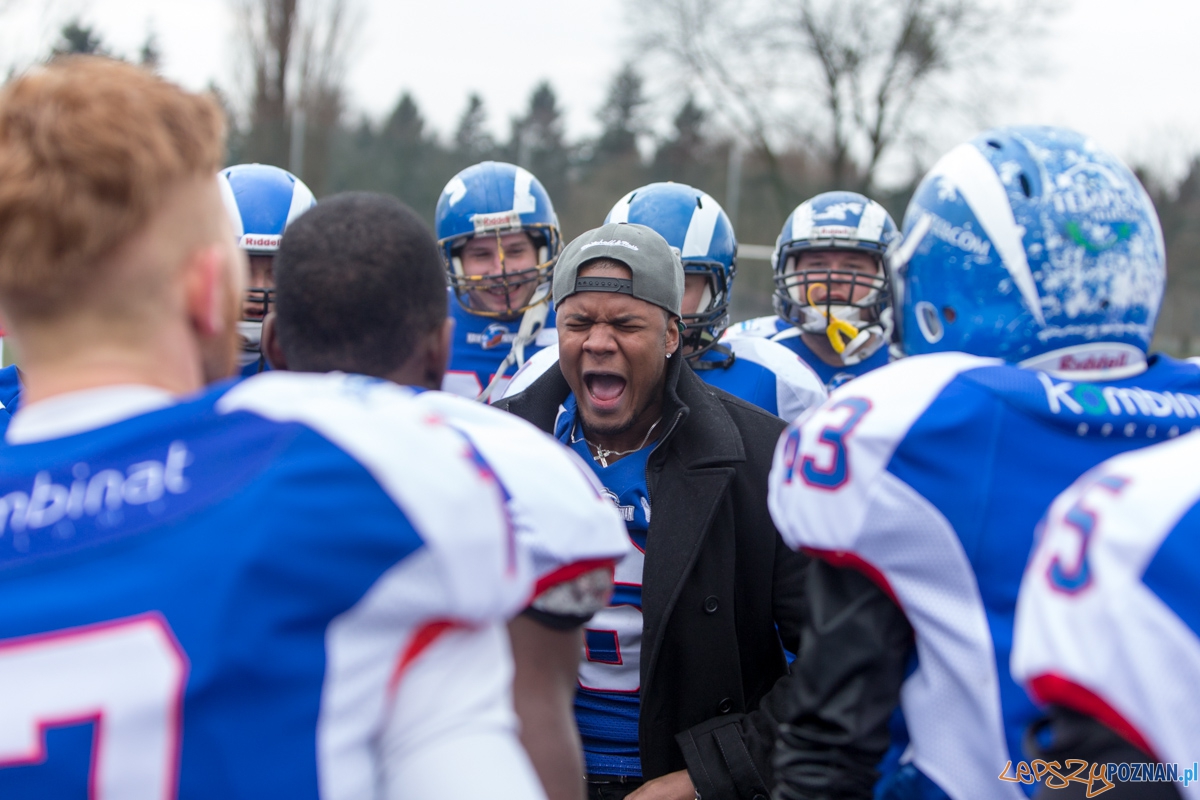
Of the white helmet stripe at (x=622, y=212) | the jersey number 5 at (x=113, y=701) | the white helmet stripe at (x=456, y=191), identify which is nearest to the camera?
the jersey number 5 at (x=113, y=701)

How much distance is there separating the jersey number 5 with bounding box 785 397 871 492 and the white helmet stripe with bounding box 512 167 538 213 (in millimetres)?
3495

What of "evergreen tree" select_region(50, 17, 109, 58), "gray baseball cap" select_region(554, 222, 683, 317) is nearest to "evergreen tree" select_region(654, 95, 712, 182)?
"evergreen tree" select_region(50, 17, 109, 58)

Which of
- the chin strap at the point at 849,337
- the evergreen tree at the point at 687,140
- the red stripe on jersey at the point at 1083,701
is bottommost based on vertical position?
the chin strap at the point at 849,337

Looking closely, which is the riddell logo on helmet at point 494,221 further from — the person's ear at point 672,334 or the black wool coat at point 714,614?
the black wool coat at point 714,614

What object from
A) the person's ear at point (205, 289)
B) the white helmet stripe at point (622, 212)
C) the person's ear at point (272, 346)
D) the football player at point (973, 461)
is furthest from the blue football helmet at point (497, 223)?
the person's ear at point (205, 289)

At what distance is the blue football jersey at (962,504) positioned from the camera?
1498mm

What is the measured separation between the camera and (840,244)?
4.62 m

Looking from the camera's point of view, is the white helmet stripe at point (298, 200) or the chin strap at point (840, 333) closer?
the white helmet stripe at point (298, 200)

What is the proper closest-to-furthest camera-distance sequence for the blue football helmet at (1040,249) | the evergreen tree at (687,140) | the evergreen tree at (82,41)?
the blue football helmet at (1040,249) → the evergreen tree at (82,41) → the evergreen tree at (687,140)

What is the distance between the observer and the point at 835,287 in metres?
4.53

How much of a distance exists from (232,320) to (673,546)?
1515 millimetres

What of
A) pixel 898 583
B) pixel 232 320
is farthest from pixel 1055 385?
pixel 232 320

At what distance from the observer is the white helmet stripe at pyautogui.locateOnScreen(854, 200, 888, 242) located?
4629 mm

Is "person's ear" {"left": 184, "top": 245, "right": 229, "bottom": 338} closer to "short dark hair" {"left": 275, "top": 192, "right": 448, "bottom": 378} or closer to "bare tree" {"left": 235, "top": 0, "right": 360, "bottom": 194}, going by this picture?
"short dark hair" {"left": 275, "top": 192, "right": 448, "bottom": 378}
